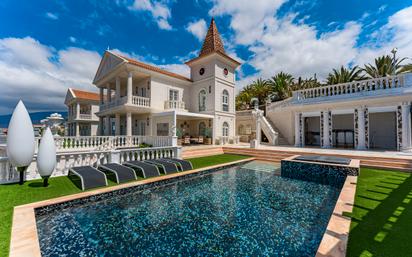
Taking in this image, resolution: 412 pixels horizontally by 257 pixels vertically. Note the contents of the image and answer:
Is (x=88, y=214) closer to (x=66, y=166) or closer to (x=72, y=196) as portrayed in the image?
(x=72, y=196)

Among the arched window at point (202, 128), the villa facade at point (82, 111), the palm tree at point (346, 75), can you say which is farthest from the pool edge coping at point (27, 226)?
the palm tree at point (346, 75)

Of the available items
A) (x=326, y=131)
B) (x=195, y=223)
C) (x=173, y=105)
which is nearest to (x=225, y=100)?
(x=173, y=105)

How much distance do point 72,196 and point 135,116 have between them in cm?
1572

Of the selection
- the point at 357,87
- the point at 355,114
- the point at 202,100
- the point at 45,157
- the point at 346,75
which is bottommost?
the point at 45,157

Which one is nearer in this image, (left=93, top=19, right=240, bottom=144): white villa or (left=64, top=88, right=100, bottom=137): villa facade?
(left=93, top=19, right=240, bottom=144): white villa

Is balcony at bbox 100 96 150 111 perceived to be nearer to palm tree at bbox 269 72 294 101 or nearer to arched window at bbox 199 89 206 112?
arched window at bbox 199 89 206 112

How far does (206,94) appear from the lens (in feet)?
64.8

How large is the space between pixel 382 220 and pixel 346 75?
3066 cm

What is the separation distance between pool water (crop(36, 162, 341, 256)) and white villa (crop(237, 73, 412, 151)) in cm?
1042

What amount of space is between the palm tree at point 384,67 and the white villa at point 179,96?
67.1ft

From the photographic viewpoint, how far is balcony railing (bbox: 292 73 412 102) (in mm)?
12577

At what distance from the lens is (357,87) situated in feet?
46.2

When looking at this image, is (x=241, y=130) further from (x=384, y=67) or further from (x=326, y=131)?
(x=384, y=67)

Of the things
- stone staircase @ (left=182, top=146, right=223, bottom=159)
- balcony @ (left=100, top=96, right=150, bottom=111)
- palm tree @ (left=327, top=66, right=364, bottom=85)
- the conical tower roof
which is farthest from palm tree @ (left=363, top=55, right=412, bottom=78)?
balcony @ (left=100, top=96, right=150, bottom=111)
